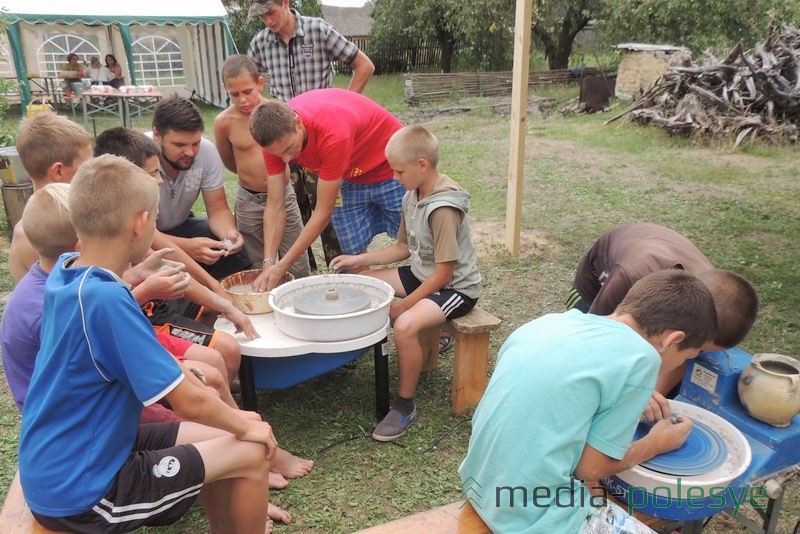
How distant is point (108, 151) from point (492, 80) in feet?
45.6

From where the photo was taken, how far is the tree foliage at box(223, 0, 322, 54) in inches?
859

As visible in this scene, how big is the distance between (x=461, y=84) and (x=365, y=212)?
1216cm

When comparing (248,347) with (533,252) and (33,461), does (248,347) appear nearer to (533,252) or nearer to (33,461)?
(33,461)

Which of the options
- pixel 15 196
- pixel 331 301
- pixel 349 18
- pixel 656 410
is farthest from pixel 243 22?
pixel 656 410

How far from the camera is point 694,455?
1688 mm

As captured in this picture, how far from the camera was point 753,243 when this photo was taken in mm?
5184

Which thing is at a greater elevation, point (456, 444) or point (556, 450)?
point (556, 450)

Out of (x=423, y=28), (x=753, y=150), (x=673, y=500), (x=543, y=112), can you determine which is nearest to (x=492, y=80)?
(x=543, y=112)

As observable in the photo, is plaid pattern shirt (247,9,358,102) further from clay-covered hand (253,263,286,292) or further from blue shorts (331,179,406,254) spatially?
clay-covered hand (253,263,286,292)

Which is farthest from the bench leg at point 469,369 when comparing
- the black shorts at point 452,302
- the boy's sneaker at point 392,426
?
the boy's sneaker at point 392,426

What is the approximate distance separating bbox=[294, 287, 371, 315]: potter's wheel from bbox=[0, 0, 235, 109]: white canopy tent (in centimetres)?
1261

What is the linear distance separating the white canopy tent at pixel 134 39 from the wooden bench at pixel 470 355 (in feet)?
42.0

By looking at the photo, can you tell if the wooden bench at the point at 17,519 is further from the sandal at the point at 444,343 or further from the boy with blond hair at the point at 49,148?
the sandal at the point at 444,343

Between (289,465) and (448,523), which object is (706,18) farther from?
(448,523)
